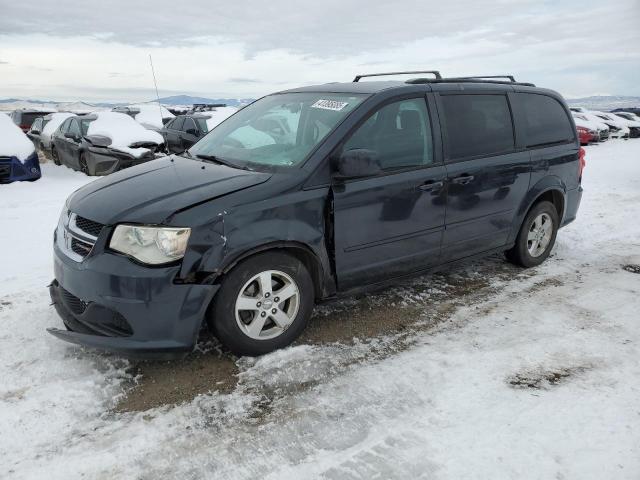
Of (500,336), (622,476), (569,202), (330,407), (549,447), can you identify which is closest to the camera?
(622,476)

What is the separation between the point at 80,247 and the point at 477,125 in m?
3.17

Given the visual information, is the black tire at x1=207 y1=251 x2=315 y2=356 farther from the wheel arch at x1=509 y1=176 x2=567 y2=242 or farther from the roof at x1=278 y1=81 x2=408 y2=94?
the wheel arch at x1=509 y1=176 x2=567 y2=242

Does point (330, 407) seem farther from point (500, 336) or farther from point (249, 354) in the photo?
point (500, 336)

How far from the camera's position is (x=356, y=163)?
3217 millimetres

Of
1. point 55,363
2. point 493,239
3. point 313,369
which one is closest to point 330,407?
point 313,369

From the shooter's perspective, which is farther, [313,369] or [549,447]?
[313,369]

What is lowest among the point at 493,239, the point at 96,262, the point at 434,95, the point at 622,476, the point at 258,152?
the point at 622,476

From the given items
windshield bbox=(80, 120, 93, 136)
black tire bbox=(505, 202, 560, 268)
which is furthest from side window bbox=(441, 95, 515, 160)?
windshield bbox=(80, 120, 93, 136)

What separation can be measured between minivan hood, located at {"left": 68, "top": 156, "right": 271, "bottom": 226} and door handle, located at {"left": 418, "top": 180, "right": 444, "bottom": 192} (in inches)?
48.0

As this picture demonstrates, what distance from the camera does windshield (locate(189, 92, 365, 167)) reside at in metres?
3.48

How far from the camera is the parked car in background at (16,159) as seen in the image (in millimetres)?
9125

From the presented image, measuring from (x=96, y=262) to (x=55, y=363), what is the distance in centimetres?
81

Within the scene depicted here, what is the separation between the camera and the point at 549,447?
243cm

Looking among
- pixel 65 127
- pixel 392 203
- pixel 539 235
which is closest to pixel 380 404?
pixel 392 203
